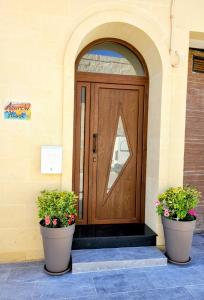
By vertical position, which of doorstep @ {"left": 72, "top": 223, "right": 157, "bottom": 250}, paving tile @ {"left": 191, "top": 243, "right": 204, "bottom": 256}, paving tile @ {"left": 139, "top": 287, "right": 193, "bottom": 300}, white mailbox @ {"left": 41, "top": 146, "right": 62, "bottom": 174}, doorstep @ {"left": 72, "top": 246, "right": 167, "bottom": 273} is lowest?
paving tile @ {"left": 139, "top": 287, "right": 193, "bottom": 300}

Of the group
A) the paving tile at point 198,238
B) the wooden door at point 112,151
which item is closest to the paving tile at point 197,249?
the paving tile at point 198,238

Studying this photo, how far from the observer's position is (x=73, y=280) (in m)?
2.58

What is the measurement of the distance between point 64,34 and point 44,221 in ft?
7.01

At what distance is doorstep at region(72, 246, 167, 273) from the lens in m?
2.75

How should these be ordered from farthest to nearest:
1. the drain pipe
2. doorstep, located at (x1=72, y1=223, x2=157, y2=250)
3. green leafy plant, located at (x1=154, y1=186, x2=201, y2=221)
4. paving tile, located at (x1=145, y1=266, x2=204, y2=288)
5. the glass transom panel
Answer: the glass transom panel → the drain pipe → doorstep, located at (x1=72, y1=223, x2=157, y2=250) → green leafy plant, located at (x1=154, y1=186, x2=201, y2=221) → paving tile, located at (x1=145, y1=266, x2=204, y2=288)

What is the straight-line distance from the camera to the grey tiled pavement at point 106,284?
233 centimetres

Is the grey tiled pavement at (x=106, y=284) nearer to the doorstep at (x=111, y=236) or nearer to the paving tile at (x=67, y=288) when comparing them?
the paving tile at (x=67, y=288)

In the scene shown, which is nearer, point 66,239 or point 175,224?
point 66,239

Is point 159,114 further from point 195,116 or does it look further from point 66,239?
point 66,239

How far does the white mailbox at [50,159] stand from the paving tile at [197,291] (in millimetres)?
1844

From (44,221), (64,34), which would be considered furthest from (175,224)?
(64,34)

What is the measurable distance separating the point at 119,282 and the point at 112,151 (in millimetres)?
1646

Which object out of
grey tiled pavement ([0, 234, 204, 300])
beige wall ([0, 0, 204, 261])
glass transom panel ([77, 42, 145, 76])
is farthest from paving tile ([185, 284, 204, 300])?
glass transom panel ([77, 42, 145, 76])

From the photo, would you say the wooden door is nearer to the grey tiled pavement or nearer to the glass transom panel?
the glass transom panel
